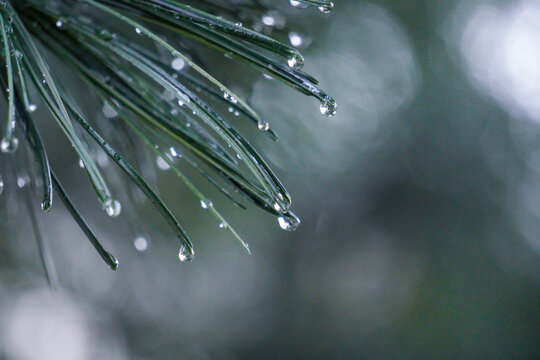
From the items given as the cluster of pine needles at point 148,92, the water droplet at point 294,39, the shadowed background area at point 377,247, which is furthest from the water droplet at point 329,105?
the shadowed background area at point 377,247

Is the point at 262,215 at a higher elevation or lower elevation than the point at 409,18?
lower

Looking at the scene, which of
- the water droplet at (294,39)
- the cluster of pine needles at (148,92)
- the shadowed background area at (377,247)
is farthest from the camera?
the shadowed background area at (377,247)

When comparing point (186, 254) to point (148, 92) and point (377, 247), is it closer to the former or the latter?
point (148, 92)

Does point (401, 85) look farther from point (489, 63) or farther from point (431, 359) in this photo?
point (431, 359)

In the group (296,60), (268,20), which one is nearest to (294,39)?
(268,20)

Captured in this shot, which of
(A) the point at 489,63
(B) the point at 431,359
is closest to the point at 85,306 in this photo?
(B) the point at 431,359

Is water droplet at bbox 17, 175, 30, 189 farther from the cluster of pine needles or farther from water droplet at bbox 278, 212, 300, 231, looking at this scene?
water droplet at bbox 278, 212, 300, 231

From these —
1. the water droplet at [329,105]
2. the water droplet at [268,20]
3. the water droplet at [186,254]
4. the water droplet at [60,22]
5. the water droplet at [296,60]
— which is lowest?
the water droplet at [186,254]

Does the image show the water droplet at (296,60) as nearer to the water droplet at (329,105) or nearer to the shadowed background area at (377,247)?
the water droplet at (329,105)
